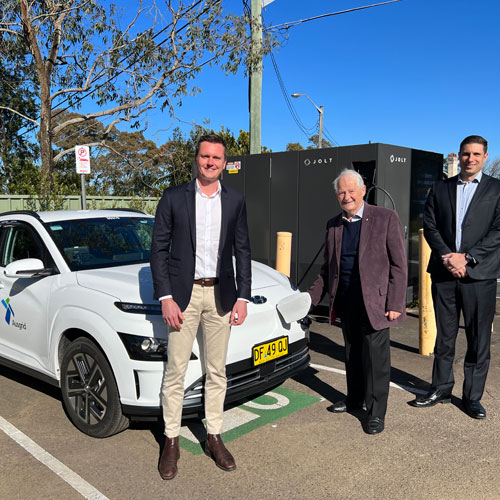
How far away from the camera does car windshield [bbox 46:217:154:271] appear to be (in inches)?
153

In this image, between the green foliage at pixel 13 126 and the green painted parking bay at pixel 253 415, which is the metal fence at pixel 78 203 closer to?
the green foliage at pixel 13 126

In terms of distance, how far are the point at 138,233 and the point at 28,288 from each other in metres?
1.03

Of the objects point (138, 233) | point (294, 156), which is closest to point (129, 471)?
point (138, 233)

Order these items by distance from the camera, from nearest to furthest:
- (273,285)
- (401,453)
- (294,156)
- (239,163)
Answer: (401,453), (273,285), (294,156), (239,163)

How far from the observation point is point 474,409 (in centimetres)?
378

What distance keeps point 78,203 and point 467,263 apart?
10.9 meters

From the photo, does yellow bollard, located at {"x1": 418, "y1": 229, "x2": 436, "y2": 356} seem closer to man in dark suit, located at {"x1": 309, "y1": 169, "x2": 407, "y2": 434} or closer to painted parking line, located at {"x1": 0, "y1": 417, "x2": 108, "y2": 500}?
man in dark suit, located at {"x1": 309, "y1": 169, "x2": 407, "y2": 434}

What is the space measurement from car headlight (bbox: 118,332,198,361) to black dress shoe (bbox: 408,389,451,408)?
85.8 inches

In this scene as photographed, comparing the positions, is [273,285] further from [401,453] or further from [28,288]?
[28,288]

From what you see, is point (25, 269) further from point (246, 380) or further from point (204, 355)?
point (246, 380)

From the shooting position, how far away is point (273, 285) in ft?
12.6

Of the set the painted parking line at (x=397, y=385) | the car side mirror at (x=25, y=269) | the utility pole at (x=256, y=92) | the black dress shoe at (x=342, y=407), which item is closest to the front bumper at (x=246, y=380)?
the black dress shoe at (x=342, y=407)

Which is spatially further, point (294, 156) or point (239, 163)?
point (239, 163)

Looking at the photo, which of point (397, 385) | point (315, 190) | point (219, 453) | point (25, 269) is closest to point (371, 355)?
point (397, 385)
